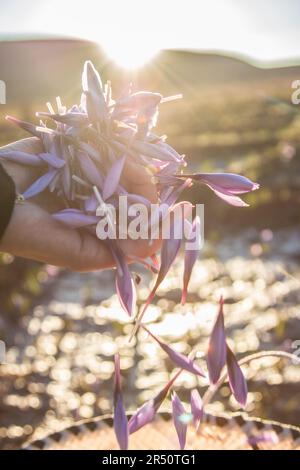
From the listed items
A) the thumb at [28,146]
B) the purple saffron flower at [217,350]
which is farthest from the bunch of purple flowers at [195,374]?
the thumb at [28,146]

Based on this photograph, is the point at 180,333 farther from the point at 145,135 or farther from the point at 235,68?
the point at 235,68

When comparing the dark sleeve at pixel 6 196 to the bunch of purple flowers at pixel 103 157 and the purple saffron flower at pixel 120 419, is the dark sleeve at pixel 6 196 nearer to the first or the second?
the bunch of purple flowers at pixel 103 157

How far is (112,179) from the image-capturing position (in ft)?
3.21

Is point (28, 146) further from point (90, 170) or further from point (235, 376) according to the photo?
point (235, 376)

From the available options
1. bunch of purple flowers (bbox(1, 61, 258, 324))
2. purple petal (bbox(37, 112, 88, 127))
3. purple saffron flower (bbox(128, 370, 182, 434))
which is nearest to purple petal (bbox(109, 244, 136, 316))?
bunch of purple flowers (bbox(1, 61, 258, 324))

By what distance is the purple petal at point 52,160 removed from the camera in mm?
1011

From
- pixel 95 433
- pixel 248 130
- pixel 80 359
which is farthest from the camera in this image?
pixel 248 130

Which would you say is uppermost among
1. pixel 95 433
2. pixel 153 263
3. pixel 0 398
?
pixel 153 263

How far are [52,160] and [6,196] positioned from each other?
12 cm

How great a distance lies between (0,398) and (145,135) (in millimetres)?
2155

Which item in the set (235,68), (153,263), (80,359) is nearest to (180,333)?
(80,359)

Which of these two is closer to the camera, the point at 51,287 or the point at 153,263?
the point at 153,263

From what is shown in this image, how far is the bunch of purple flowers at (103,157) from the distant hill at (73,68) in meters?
39.6

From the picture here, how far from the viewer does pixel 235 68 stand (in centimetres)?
5388
